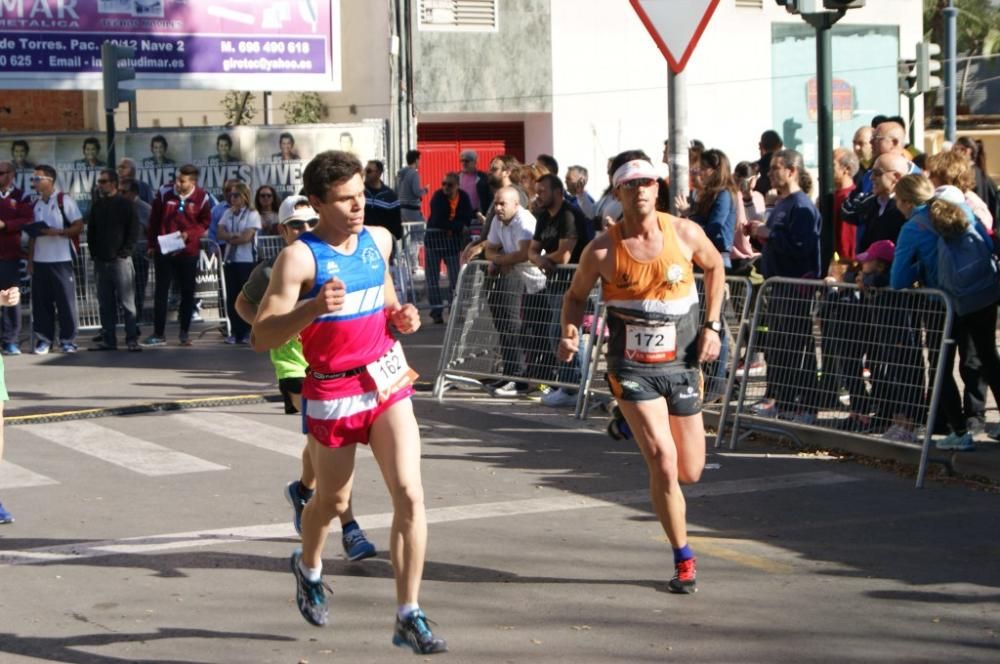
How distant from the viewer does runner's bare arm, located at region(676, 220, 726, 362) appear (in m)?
7.54

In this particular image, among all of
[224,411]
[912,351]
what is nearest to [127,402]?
[224,411]

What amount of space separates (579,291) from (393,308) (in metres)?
1.39

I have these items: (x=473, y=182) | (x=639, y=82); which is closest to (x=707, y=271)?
(x=473, y=182)

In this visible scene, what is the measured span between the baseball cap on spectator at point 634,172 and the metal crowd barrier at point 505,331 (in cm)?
512

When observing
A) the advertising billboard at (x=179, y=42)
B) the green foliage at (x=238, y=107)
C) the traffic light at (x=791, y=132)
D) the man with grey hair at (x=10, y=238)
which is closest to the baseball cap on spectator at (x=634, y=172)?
the man with grey hair at (x=10, y=238)

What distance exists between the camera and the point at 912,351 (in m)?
9.83

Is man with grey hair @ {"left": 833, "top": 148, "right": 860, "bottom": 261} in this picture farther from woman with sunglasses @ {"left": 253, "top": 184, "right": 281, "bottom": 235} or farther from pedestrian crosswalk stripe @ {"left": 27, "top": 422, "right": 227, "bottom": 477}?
woman with sunglasses @ {"left": 253, "top": 184, "right": 281, "bottom": 235}

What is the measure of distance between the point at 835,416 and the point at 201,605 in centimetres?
499

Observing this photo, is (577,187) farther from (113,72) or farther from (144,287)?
(113,72)

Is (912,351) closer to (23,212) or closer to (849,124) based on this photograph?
(23,212)

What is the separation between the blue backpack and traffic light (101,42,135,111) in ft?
43.4

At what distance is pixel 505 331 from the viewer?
13555 mm

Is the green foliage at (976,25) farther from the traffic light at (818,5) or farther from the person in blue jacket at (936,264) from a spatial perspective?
the person in blue jacket at (936,264)

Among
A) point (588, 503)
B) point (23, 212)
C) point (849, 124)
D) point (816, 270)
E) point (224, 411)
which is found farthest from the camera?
point (849, 124)
